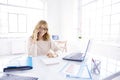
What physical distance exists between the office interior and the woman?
154cm

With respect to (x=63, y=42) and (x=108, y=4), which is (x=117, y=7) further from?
(x=63, y=42)

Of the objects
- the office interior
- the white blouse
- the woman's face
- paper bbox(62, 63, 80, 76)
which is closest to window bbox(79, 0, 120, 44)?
the office interior

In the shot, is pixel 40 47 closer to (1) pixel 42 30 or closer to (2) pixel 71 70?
(1) pixel 42 30

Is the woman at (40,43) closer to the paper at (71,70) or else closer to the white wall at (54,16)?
the paper at (71,70)

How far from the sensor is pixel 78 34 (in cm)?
437

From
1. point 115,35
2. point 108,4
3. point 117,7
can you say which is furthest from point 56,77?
point 108,4

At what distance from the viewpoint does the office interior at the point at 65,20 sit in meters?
3.16

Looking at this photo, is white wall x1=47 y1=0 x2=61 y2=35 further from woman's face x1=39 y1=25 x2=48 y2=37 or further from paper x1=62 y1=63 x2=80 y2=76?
paper x1=62 y1=63 x2=80 y2=76

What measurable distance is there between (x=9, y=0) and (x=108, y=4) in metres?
3.35

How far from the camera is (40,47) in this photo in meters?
2.00

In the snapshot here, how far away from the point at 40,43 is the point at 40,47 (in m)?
0.07

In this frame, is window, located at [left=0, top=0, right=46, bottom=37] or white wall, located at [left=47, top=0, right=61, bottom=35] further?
white wall, located at [left=47, top=0, right=61, bottom=35]

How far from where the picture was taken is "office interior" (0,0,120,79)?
3164 mm

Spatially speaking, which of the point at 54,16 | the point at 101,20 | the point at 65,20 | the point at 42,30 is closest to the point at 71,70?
the point at 42,30
